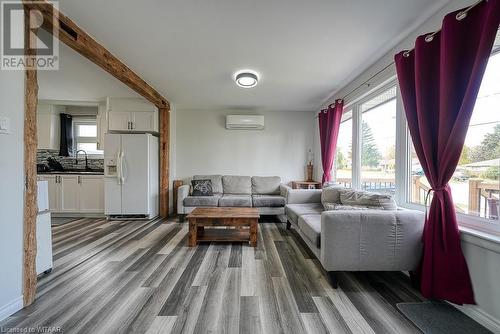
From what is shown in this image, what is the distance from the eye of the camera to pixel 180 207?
161 inches

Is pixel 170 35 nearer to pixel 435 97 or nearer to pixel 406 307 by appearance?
pixel 435 97

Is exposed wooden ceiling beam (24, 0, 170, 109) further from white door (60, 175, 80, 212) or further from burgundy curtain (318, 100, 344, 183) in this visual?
burgundy curtain (318, 100, 344, 183)

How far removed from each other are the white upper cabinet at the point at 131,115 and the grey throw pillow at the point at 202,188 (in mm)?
1392

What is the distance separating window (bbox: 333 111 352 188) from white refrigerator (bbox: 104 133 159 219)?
3.69m

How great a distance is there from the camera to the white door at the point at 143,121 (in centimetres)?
420

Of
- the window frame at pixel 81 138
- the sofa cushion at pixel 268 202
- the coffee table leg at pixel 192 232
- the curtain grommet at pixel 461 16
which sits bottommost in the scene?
the coffee table leg at pixel 192 232

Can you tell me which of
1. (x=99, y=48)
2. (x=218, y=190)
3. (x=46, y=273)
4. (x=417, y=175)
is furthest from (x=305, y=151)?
(x=46, y=273)

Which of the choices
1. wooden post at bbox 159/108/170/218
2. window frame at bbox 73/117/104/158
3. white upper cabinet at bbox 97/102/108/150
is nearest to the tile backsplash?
window frame at bbox 73/117/104/158

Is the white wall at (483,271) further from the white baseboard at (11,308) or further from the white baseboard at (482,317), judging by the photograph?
the white baseboard at (11,308)

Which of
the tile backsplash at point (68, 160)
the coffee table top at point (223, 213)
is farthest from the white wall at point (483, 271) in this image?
the tile backsplash at point (68, 160)

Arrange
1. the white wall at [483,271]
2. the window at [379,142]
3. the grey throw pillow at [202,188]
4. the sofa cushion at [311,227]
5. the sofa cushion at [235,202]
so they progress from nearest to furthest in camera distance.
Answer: the white wall at [483,271] → the sofa cushion at [311,227] → the window at [379,142] → the sofa cushion at [235,202] → the grey throw pillow at [202,188]

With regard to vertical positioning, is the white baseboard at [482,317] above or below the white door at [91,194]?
below

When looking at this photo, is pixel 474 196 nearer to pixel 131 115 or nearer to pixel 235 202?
pixel 235 202

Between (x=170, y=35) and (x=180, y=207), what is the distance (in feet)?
9.63
